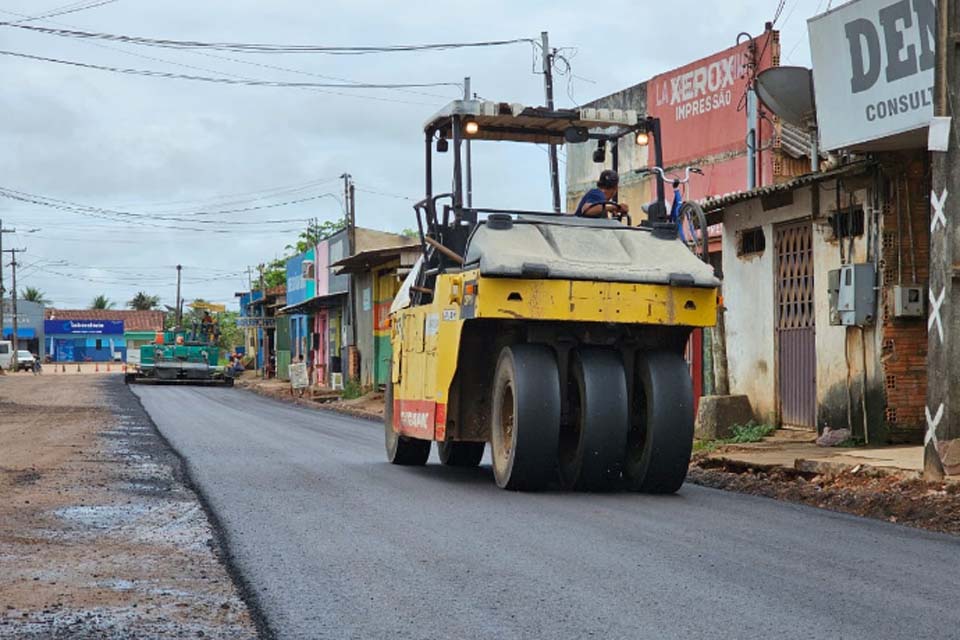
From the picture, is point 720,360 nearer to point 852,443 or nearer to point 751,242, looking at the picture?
point 751,242

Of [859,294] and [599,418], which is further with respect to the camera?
[859,294]

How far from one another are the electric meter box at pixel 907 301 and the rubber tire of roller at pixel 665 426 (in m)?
4.51

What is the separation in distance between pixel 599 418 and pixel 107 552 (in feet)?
13.8

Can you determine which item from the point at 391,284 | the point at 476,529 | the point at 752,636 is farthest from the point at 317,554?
the point at 391,284

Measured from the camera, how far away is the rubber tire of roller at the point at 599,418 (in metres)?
10.6

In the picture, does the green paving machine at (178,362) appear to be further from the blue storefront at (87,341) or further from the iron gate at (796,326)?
the blue storefront at (87,341)

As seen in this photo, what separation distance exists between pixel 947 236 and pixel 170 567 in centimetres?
704

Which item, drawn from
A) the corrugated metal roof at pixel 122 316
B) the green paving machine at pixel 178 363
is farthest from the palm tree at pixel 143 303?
the green paving machine at pixel 178 363

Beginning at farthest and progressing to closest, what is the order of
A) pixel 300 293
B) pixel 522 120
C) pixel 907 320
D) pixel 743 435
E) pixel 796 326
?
pixel 300 293, pixel 796 326, pixel 743 435, pixel 907 320, pixel 522 120

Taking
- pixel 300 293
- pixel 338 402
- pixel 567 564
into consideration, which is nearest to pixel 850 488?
pixel 567 564

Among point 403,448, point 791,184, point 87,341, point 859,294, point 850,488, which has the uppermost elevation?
point 87,341

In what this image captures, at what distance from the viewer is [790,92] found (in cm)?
1633

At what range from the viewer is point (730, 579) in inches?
264

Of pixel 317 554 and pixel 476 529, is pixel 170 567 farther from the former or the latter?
pixel 476 529
